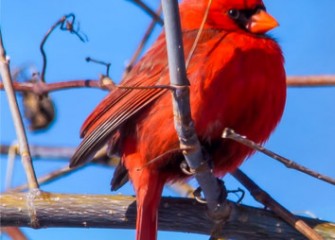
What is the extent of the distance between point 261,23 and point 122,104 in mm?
557

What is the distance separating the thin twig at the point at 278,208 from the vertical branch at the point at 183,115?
14 cm

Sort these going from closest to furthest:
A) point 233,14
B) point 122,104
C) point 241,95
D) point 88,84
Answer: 1. point 241,95
2. point 122,104
3. point 233,14
4. point 88,84

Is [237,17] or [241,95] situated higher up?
[237,17]

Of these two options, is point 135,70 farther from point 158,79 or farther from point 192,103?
point 192,103

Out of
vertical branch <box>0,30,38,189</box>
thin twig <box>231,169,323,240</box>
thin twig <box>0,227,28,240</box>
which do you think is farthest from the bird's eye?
thin twig <box>0,227,28,240</box>

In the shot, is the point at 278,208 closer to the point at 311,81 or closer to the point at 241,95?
the point at 241,95

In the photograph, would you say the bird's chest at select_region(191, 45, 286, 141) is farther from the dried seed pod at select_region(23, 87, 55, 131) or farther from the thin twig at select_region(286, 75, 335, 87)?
the dried seed pod at select_region(23, 87, 55, 131)

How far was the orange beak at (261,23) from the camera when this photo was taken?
2.81 m

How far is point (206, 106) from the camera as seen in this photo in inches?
100.0

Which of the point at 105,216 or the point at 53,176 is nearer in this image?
the point at 105,216

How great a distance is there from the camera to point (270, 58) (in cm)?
272

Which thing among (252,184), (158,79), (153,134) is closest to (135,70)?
(158,79)

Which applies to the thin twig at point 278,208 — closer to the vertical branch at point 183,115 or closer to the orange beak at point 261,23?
the vertical branch at point 183,115

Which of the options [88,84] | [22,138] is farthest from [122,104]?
[22,138]
